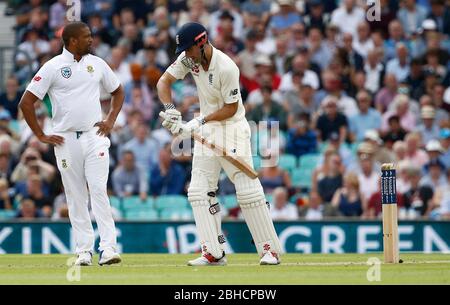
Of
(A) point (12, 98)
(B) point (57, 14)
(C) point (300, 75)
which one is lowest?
(A) point (12, 98)

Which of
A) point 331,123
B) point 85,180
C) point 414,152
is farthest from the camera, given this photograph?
point 331,123

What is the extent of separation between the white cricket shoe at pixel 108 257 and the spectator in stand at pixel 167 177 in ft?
23.3

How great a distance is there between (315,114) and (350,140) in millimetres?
774

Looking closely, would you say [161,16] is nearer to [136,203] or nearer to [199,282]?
[136,203]

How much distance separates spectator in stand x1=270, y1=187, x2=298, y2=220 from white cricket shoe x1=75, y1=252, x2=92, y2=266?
20.7ft

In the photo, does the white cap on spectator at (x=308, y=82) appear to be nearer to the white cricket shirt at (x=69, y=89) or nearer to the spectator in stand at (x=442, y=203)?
the spectator in stand at (x=442, y=203)

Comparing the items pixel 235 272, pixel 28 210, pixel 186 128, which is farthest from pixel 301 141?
pixel 235 272

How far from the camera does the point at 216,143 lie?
1209 cm

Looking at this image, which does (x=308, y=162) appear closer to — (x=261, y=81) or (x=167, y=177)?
(x=261, y=81)

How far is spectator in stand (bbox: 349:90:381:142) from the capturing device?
20.1 m

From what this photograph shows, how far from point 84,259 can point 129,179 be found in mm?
7401

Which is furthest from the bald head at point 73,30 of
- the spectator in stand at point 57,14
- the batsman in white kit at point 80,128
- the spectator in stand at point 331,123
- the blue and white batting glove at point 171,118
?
the spectator in stand at point 57,14

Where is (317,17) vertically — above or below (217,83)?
above
